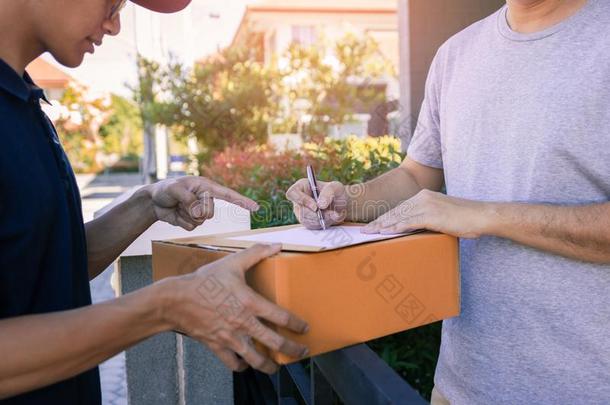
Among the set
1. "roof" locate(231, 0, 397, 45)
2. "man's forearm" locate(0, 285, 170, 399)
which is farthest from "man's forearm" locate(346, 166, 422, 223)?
"roof" locate(231, 0, 397, 45)

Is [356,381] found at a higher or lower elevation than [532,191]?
lower

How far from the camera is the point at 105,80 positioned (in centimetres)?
3250

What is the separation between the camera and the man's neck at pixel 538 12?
57.2 inches

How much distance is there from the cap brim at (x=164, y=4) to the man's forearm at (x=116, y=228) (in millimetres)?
522

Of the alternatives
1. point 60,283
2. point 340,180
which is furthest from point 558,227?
point 340,180

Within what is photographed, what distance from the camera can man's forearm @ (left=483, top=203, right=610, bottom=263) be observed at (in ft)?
4.21

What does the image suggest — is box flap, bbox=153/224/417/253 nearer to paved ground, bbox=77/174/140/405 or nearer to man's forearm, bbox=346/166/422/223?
man's forearm, bbox=346/166/422/223

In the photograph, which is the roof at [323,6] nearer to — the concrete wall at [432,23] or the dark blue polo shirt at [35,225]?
the concrete wall at [432,23]

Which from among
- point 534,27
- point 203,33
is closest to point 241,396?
point 534,27

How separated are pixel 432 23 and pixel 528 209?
520cm

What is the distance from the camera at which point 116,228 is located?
67.0 inches

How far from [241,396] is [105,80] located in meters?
33.2

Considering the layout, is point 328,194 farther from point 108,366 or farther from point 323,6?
point 323,6

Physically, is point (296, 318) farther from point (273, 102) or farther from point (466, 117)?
point (273, 102)
